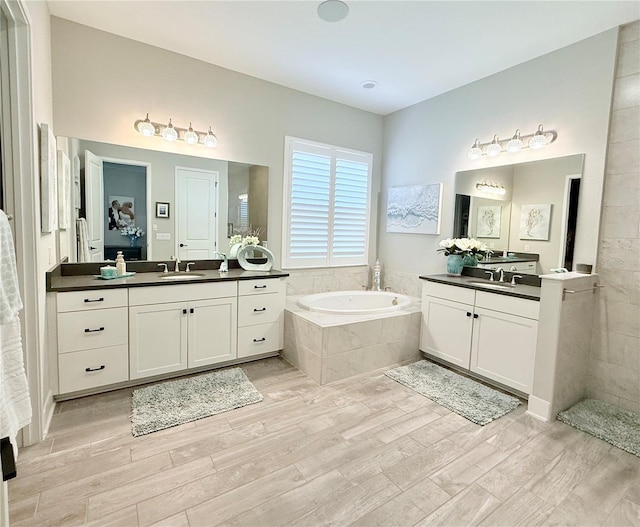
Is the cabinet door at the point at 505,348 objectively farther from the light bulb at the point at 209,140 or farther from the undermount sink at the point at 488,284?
the light bulb at the point at 209,140

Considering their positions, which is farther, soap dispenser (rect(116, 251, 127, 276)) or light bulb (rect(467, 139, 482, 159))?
light bulb (rect(467, 139, 482, 159))

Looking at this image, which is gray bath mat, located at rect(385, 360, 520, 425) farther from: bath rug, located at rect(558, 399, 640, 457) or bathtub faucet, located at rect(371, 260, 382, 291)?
bathtub faucet, located at rect(371, 260, 382, 291)

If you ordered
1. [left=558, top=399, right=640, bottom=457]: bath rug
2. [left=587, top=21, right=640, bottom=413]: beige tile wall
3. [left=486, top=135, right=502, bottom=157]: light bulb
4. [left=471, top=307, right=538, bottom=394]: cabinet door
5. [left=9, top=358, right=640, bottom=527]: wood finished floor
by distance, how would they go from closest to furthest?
1. [left=9, top=358, right=640, bottom=527]: wood finished floor
2. [left=558, top=399, right=640, bottom=457]: bath rug
3. [left=587, top=21, right=640, bottom=413]: beige tile wall
4. [left=471, top=307, right=538, bottom=394]: cabinet door
5. [left=486, top=135, right=502, bottom=157]: light bulb

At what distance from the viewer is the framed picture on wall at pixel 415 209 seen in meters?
4.05

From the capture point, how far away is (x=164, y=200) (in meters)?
3.29

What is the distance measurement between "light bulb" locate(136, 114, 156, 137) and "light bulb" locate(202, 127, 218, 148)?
468 mm

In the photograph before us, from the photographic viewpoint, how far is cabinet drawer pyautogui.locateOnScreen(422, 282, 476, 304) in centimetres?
311

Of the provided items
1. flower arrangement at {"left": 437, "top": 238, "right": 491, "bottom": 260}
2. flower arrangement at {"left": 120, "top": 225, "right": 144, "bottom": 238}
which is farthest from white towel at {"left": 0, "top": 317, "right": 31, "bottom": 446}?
flower arrangement at {"left": 437, "top": 238, "right": 491, "bottom": 260}

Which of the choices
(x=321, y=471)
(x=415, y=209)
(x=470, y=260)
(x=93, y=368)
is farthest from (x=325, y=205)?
(x=321, y=471)

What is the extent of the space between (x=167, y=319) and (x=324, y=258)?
208 centimetres

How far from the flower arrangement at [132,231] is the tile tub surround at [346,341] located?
1544 mm

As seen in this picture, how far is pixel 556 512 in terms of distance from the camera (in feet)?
5.50

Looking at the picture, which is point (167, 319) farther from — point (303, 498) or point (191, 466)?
point (303, 498)

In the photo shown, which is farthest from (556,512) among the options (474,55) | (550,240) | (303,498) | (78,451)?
(474,55)
